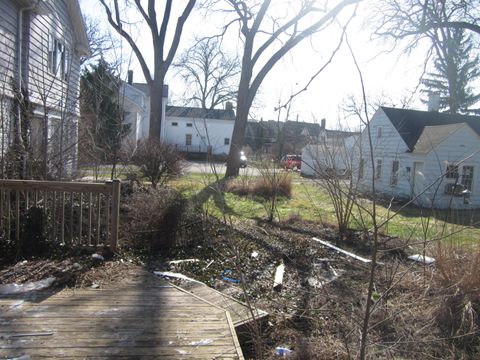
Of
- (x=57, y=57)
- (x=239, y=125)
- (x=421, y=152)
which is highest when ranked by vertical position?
(x=57, y=57)

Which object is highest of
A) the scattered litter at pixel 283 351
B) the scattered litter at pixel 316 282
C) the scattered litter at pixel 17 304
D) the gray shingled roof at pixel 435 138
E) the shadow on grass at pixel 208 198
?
the gray shingled roof at pixel 435 138

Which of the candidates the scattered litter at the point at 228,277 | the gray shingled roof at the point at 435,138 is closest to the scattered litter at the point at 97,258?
the scattered litter at the point at 228,277

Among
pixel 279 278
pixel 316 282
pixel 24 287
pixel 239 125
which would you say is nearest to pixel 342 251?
pixel 316 282

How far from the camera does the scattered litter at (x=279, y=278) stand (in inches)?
216

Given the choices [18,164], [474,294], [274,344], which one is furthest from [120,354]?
[18,164]

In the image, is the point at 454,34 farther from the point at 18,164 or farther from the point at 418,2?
the point at 18,164

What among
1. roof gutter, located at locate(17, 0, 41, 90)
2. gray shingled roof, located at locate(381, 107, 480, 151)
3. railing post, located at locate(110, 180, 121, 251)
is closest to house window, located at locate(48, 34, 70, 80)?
roof gutter, located at locate(17, 0, 41, 90)

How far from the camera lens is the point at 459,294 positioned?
4.77m

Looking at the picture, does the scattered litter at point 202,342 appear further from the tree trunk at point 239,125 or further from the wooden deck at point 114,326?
the tree trunk at point 239,125

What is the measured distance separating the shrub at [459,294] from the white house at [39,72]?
660cm

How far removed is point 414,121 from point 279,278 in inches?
777

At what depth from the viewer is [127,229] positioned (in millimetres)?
6441

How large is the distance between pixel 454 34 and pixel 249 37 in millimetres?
12943

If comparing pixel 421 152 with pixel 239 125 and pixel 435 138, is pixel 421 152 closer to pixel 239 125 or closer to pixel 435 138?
pixel 435 138
